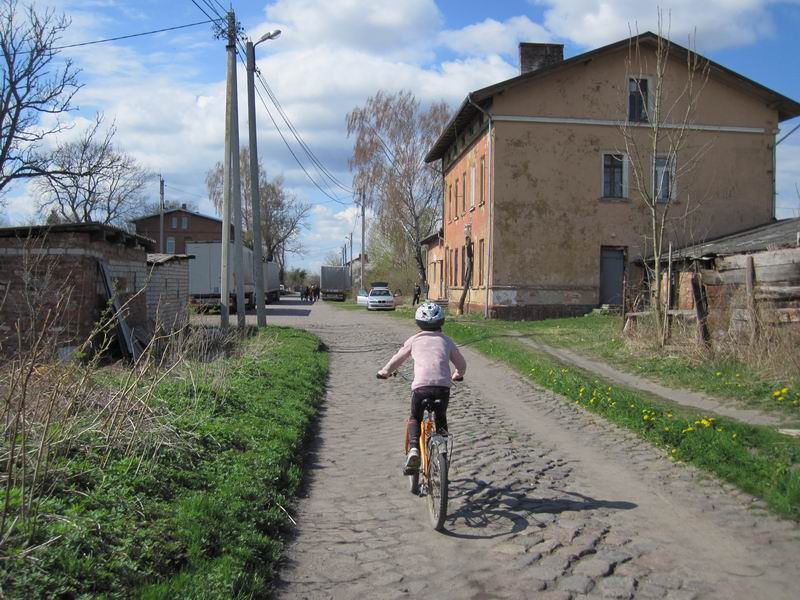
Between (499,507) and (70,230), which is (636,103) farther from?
(499,507)

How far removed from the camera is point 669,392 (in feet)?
37.1

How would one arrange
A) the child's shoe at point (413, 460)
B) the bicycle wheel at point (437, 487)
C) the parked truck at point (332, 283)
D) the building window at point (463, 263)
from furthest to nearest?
the parked truck at point (332, 283)
the building window at point (463, 263)
the child's shoe at point (413, 460)
the bicycle wheel at point (437, 487)

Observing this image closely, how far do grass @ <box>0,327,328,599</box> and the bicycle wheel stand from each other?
3.72 feet

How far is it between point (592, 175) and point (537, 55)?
6.93m

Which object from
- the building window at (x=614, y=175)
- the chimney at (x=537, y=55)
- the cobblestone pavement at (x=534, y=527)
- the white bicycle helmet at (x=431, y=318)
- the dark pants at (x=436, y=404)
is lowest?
the cobblestone pavement at (x=534, y=527)

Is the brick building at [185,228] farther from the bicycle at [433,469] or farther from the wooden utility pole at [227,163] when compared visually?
the bicycle at [433,469]

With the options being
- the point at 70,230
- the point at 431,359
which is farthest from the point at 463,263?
the point at 431,359

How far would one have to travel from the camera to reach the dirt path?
9023mm

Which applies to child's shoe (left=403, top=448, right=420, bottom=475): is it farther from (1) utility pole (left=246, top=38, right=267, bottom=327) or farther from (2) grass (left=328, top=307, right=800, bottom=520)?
(1) utility pole (left=246, top=38, right=267, bottom=327)

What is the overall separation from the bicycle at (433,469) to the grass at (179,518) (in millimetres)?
1125

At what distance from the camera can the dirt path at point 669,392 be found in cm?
902

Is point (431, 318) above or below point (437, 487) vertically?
above

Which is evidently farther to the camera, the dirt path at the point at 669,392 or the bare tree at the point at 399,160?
the bare tree at the point at 399,160

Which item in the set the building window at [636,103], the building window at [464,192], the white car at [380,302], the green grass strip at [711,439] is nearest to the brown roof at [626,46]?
the building window at [636,103]
